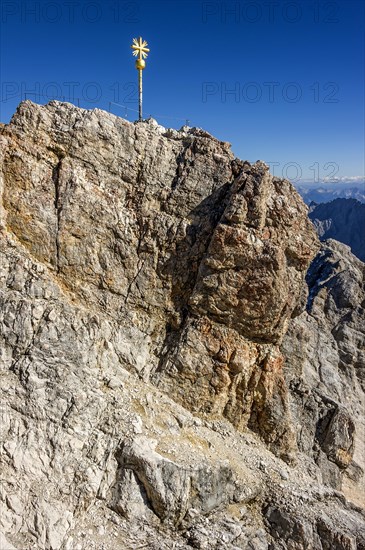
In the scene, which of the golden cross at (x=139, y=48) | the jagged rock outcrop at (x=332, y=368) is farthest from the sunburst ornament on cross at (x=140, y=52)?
the jagged rock outcrop at (x=332, y=368)

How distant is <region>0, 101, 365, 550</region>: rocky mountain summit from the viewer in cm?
2091

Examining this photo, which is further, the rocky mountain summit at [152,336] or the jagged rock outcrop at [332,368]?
the jagged rock outcrop at [332,368]

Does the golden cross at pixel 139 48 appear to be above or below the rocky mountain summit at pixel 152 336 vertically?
above

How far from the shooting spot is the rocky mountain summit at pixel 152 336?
20906mm

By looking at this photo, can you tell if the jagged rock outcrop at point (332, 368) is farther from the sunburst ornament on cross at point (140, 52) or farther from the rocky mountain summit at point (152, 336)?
the sunburst ornament on cross at point (140, 52)

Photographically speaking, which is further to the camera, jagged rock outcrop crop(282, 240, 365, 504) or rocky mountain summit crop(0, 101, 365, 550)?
jagged rock outcrop crop(282, 240, 365, 504)

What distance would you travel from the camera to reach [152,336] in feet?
92.3

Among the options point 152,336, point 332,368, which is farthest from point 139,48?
point 332,368

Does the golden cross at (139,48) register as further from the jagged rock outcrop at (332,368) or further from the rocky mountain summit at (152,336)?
the jagged rock outcrop at (332,368)

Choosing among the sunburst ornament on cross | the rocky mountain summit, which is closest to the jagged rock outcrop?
the rocky mountain summit

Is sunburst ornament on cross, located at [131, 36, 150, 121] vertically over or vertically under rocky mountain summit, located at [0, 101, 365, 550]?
over

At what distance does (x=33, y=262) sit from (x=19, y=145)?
855cm

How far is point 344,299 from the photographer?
58719 mm

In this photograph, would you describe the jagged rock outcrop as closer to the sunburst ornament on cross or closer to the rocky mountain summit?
the rocky mountain summit
